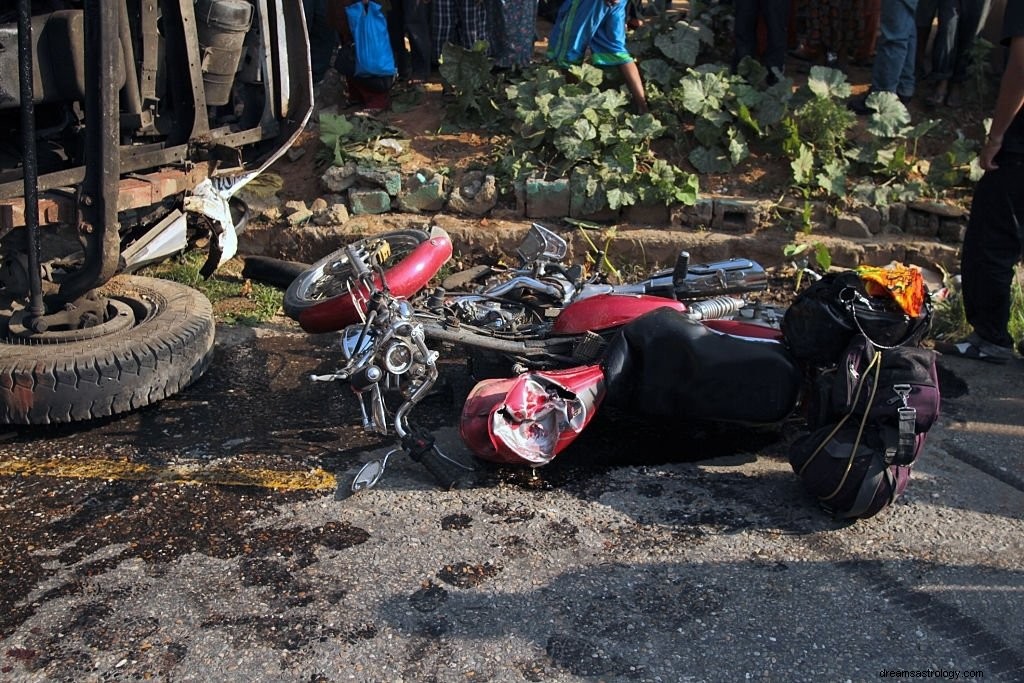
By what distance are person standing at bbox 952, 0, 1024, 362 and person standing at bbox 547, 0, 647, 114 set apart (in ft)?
9.33

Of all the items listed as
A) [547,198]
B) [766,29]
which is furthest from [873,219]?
[547,198]

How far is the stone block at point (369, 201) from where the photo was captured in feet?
25.1

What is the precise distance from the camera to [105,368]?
4.91 meters

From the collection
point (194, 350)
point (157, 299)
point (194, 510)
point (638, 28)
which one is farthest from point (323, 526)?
point (638, 28)

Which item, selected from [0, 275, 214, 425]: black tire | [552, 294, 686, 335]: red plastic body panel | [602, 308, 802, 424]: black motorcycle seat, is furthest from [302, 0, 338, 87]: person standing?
[602, 308, 802, 424]: black motorcycle seat

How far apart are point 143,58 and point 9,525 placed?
231cm

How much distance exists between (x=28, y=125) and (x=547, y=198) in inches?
149

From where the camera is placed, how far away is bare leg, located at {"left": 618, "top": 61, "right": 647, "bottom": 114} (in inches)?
312

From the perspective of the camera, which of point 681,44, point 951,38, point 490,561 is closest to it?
point 490,561

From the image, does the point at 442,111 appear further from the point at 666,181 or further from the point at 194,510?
the point at 194,510

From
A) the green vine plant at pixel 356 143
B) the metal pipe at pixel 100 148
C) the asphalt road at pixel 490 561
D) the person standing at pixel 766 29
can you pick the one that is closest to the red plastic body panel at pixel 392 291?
the asphalt road at pixel 490 561

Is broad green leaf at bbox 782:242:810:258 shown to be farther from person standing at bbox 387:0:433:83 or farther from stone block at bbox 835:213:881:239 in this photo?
person standing at bbox 387:0:433:83

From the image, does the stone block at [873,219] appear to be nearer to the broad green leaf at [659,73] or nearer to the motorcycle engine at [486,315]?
the broad green leaf at [659,73]

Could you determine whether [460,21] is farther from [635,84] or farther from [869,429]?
[869,429]
